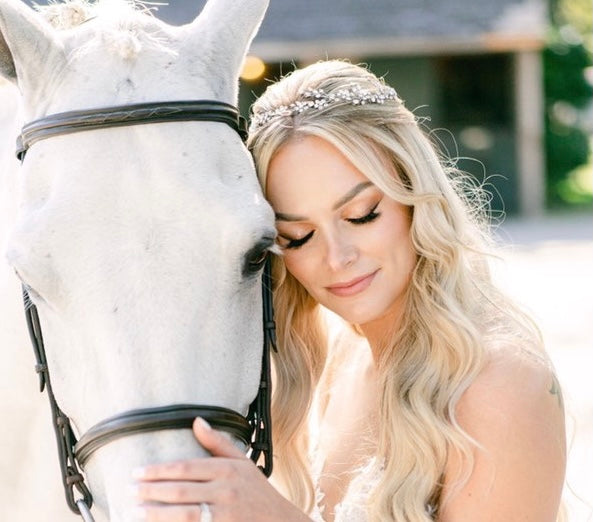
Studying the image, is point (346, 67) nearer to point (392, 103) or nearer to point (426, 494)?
point (392, 103)

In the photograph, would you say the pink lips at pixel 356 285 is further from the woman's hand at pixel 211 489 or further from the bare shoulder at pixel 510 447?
the woman's hand at pixel 211 489

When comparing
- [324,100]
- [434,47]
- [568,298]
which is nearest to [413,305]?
[324,100]

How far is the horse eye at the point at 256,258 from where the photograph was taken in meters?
2.18

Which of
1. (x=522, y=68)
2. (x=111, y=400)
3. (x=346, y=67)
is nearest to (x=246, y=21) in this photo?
(x=346, y=67)

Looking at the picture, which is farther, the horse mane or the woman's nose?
the woman's nose

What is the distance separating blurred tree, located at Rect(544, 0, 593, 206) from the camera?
21609 mm

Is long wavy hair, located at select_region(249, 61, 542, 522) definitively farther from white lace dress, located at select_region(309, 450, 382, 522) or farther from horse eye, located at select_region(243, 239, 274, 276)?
horse eye, located at select_region(243, 239, 274, 276)

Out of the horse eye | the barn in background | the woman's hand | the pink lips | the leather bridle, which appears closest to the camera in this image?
the woman's hand

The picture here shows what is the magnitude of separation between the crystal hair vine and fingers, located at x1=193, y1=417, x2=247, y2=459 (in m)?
1.01

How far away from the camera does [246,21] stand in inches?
101

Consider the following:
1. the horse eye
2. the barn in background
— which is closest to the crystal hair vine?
the horse eye

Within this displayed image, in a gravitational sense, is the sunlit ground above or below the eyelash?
below

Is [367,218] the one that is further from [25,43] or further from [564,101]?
[564,101]

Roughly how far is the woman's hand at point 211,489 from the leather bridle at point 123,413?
55 mm
